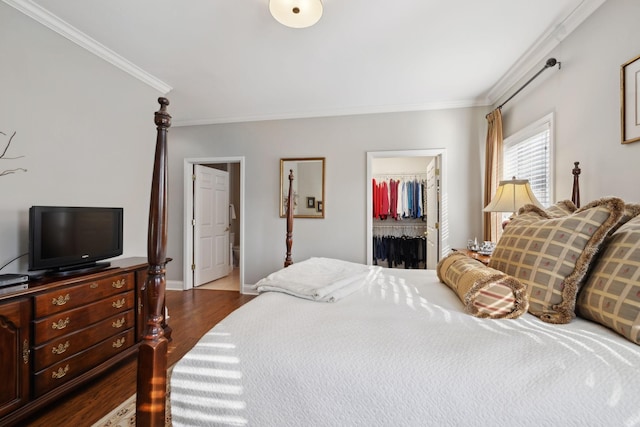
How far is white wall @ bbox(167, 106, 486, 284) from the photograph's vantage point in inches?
135

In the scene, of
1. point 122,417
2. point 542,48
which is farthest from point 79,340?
point 542,48

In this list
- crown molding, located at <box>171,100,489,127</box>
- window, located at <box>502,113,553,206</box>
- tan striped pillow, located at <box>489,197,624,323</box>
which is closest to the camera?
tan striped pillow, located at <box>489,197,624,323</box>

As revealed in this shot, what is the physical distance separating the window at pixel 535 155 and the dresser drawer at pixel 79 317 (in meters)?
3.56

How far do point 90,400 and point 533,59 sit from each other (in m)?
4.29

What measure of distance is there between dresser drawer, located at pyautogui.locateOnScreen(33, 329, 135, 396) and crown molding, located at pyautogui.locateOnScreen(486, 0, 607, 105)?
405 centimetres

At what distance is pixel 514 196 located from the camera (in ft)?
7.13

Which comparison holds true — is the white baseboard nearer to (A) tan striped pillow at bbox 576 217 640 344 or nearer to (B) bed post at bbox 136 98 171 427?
(B) bed post at bbox 136 98 171 427

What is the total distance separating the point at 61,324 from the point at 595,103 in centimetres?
370

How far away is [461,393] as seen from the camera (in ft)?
2.41

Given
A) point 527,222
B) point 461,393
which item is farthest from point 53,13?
point 527,222

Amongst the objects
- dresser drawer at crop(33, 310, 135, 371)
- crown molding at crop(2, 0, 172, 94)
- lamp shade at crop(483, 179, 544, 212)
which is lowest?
dresser drawer at crop(33, 310, 135, 371)

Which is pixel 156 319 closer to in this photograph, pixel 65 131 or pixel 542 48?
pixel 65 131

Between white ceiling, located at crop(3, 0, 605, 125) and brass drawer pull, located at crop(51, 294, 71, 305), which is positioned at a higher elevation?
white ceiling, located at crop(3, 0, 605, 125)

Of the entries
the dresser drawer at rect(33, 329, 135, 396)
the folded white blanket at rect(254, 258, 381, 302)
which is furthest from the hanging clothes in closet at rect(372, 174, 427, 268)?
the dresser drawer at rect(33, 329, 135, 396)
